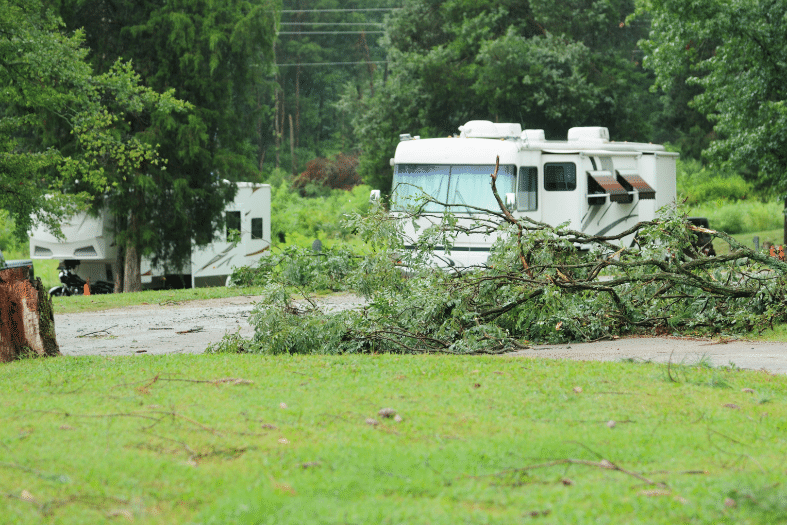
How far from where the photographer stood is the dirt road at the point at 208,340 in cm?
780

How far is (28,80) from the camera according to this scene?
44.0ft

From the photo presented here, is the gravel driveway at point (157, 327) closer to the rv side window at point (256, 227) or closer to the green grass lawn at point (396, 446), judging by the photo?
the green grass lawn at point (396, 446)

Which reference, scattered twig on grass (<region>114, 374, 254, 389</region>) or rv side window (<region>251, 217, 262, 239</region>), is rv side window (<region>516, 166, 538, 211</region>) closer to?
rv side window (<region>251, 217, 262, 239</region>)

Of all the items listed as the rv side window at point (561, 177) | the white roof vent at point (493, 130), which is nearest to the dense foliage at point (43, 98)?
the white roof vent at point (493, 130)

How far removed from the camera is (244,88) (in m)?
20.3

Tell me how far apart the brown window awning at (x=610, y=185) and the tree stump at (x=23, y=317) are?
11.0 meters

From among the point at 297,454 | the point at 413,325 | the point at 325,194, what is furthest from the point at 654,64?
the point at 325,194

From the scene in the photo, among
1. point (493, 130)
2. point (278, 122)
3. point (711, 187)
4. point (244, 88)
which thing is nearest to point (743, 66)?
point (493, 130)

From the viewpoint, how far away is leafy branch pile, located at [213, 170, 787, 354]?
28.0ft

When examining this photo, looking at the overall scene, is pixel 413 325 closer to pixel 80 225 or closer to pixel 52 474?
pixel 52 474

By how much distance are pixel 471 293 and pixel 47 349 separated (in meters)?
4.34

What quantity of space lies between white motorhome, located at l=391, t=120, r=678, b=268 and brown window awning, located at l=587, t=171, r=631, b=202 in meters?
0.02

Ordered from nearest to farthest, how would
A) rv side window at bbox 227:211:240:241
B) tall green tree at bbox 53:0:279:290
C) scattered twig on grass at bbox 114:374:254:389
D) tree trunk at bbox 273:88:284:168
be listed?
scattered twig on grass at bbox 114:374:254:389 < tall green tree at bbox 53:0:279:290 < rv side window at bbox 227:211:240:241 < tree trunk at bbox 273:88:284:168

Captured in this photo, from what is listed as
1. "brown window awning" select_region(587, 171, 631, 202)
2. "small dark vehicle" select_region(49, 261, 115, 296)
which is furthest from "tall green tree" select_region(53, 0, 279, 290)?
"brown window awning" select_region(587, 171, 631, 202)
